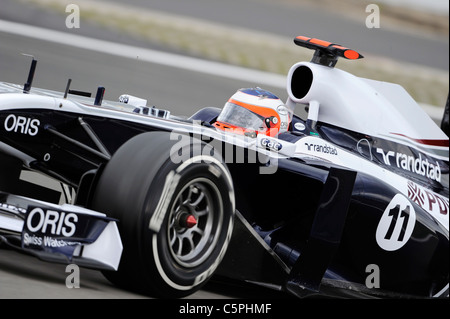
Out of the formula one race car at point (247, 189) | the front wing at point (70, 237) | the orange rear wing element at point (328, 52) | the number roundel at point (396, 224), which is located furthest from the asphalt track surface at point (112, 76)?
the front wing at point (70, 237)

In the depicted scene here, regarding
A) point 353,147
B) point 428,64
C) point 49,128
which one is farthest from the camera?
point 428,64

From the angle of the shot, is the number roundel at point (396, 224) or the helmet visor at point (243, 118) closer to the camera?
the number roundel at point (396, 224)

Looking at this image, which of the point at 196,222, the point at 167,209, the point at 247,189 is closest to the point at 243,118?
the point at 247,189

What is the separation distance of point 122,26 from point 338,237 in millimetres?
8842

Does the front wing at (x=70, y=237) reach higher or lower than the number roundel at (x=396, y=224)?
lower

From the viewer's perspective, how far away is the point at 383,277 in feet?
15.6

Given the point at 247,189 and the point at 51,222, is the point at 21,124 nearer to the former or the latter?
the point at 51,222

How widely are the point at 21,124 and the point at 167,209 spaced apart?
40.2 inches

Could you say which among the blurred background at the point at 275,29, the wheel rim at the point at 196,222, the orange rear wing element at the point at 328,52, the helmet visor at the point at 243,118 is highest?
the blurred background at the point at 275,29

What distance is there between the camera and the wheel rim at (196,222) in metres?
3.66

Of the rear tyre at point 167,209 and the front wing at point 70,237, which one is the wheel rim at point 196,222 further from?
the front wing at point 70,237

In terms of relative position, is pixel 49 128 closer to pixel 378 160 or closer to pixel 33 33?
pixel 378 160

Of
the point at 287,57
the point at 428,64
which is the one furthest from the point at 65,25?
the point at 428,64

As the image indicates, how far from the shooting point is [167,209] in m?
3.49
